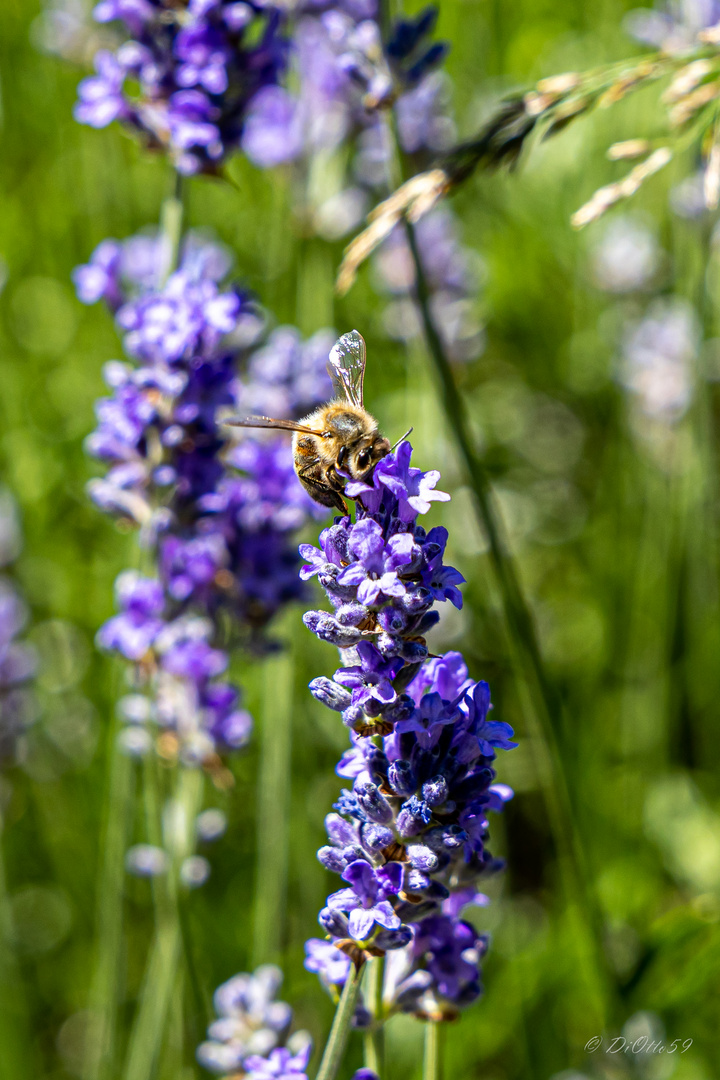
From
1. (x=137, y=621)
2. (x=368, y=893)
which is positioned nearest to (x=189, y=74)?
(x=137, y=621)

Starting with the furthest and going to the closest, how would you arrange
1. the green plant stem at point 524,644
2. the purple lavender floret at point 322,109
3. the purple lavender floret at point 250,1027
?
the purple lavender floret at point 322,109
the green plant stem at point 524,644
the purple lavender floret at point 250,1027

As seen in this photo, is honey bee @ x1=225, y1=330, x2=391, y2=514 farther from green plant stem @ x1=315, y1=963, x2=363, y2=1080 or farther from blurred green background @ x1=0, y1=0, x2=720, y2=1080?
blurred green background @ x1=0, y1=0, x2=720, y2=1080

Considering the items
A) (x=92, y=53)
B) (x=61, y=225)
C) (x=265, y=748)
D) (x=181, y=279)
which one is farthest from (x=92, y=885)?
(x=92, y=53)

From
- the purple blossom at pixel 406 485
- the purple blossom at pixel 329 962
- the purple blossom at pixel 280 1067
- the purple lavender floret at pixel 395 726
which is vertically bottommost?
the purple blossom at pixel 280 1067

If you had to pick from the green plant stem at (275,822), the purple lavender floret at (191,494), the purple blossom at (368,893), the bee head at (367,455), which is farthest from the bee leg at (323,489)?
the green plant stem at (275,822)

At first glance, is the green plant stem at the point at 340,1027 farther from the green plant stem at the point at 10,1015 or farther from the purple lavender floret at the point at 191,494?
the green plant stem at the point at 10,1015

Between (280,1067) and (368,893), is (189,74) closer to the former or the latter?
(368,893)
